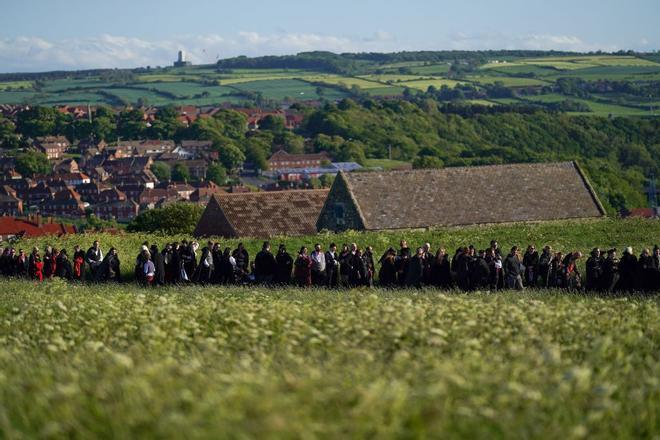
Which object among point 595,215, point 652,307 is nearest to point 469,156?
point 595,215

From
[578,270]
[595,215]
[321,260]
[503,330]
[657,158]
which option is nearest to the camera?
[503,330]

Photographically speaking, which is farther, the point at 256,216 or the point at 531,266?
the point at 256,216

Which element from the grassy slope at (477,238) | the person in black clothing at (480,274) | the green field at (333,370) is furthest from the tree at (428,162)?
the green field at (333,370)

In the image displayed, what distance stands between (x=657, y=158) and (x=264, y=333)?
177949 mm

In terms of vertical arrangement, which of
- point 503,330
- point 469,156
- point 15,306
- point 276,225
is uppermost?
point 503,330

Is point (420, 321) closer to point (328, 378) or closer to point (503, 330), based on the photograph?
point (503, 330)

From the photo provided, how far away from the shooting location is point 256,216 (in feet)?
177

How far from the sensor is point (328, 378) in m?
11.9

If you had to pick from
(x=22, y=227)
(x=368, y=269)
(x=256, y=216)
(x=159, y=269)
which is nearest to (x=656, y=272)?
(x=368, y=269)

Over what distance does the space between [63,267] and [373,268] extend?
30.7 ft

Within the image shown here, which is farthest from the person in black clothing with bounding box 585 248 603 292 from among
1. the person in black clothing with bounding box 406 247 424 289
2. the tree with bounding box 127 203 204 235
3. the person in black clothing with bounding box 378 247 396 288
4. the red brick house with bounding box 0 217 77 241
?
the red brick house with bounding box 0 217 77 241

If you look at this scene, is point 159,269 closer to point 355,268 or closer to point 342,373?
point 355,268

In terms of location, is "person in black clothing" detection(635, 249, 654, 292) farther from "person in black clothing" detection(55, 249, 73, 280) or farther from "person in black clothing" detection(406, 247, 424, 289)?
"person in black clothing" detection(55, 249, 73, 280)

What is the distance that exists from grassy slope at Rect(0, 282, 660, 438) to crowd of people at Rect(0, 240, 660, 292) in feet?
28.4
